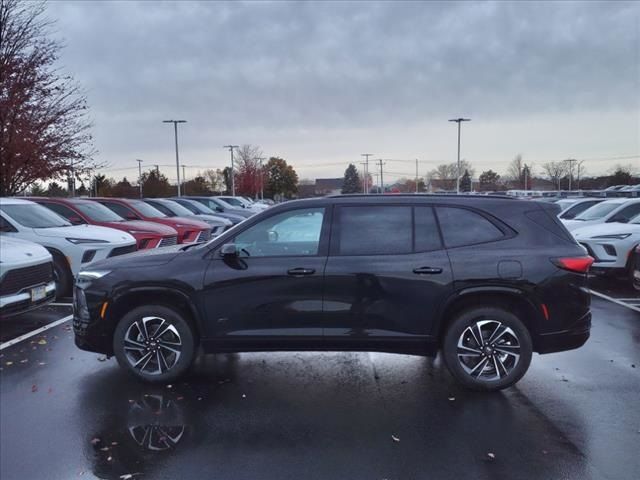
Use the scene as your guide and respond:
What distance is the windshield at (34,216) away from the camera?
29.2ft

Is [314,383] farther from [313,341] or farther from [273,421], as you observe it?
[273,421]

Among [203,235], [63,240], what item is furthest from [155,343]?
[203,235]

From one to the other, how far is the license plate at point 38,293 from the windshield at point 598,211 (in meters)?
12.2

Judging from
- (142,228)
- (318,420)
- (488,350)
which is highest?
(142,228)

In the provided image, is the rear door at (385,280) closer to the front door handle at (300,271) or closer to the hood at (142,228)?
the front door handle at (300,271)

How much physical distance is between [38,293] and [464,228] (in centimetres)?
567

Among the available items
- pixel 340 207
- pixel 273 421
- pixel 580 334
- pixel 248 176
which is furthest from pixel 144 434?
pixel 248 176

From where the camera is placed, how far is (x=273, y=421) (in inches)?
159

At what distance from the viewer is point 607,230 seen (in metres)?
9.80

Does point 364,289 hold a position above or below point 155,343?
above

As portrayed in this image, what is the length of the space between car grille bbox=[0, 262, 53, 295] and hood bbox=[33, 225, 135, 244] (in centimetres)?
163

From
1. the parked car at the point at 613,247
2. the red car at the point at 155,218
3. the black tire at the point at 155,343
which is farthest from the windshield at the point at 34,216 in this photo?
the parked car at the point at 613,247

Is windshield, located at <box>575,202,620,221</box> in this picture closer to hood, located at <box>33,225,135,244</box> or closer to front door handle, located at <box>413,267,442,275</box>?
front door handle, located at <box>413,267,442,275</box>

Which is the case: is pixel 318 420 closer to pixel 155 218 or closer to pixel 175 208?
pixel 155 218
